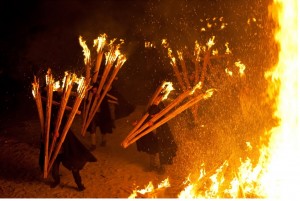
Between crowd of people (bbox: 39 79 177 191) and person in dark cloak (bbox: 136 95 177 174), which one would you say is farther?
person in dark cloak (bbox: 136 95 177 174)

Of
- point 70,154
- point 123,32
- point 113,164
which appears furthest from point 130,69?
point 70,154

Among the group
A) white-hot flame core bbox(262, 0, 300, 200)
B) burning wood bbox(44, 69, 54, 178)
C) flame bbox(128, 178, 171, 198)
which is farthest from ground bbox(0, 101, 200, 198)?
white-hot flame core bbox(262, 0, 300, 200)

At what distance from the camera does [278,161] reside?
6.81 metres

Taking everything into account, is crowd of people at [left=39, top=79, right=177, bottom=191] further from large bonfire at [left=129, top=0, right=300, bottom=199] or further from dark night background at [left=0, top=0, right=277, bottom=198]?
large bonfire at [left=129, top=0, right=300, bottom=199]

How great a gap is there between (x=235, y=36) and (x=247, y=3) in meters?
2.60

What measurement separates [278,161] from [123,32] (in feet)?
38.2

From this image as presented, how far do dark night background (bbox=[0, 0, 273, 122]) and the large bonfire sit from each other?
21.9 feet

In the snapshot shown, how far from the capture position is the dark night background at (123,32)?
48.4 ft

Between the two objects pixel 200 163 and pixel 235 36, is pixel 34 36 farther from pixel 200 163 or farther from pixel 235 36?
pixel 200 163

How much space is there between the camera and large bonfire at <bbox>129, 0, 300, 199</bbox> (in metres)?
6.37

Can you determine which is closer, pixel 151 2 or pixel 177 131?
pixel 177 131

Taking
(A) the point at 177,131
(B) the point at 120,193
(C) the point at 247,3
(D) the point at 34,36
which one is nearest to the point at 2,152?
(B) the point at 120,193

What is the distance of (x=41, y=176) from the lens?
760 centimetres

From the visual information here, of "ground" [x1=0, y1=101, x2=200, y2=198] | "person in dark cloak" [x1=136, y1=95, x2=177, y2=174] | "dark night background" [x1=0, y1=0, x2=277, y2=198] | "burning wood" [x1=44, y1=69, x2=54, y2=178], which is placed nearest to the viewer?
"burning wood" [x1=44, y1=69, x2=54, y2=178]
